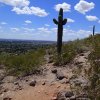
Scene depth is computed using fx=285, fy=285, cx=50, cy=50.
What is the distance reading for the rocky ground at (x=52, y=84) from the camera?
10125mm

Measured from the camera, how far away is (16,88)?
12289mm

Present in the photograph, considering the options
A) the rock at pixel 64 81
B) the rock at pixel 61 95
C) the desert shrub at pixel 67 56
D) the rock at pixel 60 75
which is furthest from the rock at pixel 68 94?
the desert shrub at pixel 67 56

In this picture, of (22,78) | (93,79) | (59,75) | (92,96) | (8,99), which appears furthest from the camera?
(22,78)

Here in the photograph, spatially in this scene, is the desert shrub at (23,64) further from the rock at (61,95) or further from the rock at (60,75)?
the rock at (61,95)

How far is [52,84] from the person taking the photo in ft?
38.3

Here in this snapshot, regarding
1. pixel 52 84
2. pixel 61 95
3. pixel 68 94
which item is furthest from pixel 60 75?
pixel 68 94

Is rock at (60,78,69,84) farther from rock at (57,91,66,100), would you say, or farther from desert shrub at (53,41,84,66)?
desert shrub at (53,41,84,66)

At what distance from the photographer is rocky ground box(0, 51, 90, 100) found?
1012 centimetres

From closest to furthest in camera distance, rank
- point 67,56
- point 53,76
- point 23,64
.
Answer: point 53,76, point 67,56, point 23,64

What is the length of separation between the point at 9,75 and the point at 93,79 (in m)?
5.23

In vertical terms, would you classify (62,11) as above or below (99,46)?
above

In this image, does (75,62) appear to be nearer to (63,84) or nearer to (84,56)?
(84,56)

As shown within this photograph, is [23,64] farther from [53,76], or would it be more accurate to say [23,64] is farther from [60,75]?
[60,75]

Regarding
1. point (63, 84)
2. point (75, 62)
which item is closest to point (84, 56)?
point (75, 62)
